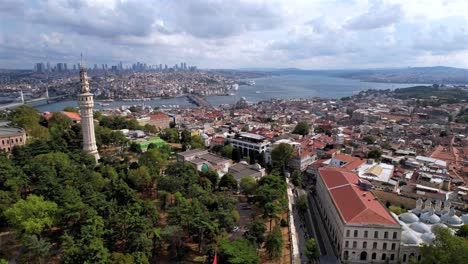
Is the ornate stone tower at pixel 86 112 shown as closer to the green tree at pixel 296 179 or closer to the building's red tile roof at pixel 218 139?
the building's red tile roof at pixel 218 139

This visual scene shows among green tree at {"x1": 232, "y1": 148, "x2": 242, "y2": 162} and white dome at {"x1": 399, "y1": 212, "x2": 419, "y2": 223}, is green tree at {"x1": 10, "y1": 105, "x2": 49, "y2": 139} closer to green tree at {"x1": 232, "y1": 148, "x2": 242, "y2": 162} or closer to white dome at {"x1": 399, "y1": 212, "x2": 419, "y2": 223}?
green tree at {"x1": 232, "y1": 148, "x2": 242, "y2": 162}

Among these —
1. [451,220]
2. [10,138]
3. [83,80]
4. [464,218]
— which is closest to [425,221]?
[451,220]

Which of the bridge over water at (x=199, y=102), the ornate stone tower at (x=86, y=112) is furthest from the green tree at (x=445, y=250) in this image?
the bridge over water at (x=199, y=102)

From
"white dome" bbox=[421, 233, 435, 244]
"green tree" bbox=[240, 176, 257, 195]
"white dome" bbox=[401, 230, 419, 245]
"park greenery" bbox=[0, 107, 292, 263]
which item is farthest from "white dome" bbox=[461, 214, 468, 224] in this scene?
"green tree" bbox=[240, 176, 257, 195]

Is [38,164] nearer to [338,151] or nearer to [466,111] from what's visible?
[338,151]

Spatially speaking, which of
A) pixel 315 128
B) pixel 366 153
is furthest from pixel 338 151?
pixel 315 128

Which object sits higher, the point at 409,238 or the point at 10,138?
the point at 10,138

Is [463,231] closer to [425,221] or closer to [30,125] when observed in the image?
[425,221]
